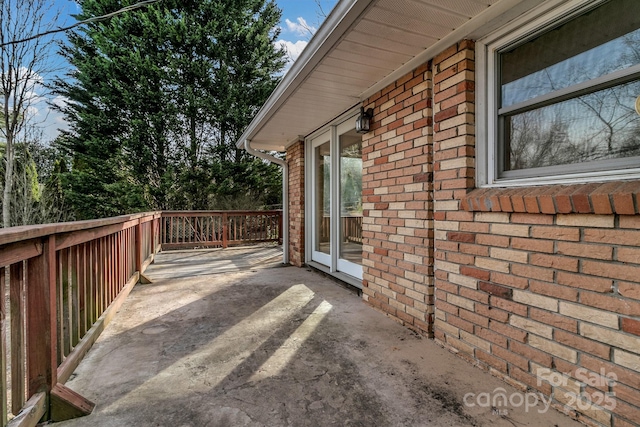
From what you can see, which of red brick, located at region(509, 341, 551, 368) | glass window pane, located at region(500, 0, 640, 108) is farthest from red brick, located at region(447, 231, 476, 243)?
glass window pane, located at region(500, 0, 640, 108)

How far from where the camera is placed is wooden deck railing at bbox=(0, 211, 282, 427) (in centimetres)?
126

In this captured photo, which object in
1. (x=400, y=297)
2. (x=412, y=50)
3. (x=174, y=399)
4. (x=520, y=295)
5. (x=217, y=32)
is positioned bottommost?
(x=174, y=399)

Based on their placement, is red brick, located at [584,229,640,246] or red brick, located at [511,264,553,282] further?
red brick, located at [511,264,553,282]

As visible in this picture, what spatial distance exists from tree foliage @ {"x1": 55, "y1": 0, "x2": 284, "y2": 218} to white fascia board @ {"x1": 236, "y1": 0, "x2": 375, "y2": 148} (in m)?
6.66

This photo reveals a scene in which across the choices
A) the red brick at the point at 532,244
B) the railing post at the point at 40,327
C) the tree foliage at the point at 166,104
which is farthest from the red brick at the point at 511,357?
the tree foliage at the point at 166,104

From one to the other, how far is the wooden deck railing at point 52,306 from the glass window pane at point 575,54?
2.55 meters

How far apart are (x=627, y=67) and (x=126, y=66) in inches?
420

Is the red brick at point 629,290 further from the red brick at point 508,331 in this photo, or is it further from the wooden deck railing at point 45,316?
the wooden deck railing at point 45,316

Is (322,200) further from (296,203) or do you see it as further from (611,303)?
(611,303)

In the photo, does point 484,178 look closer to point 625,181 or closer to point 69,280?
point 625,181

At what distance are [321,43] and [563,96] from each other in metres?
1.48

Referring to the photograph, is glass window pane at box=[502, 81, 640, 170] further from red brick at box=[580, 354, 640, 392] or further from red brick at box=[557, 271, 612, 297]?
red brick at box=[580, 354, 640, 392]

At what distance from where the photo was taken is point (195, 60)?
9109 mm

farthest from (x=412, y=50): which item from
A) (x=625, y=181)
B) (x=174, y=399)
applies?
(x=174, y=399)
